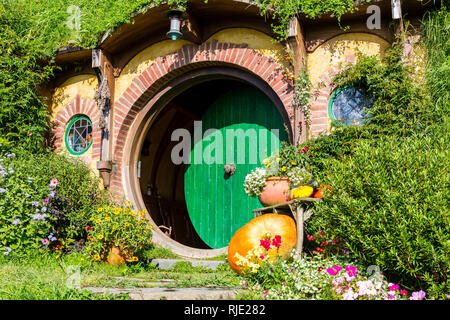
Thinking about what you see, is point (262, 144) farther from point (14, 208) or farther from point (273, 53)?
point (14, 208)

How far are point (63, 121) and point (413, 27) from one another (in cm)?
518

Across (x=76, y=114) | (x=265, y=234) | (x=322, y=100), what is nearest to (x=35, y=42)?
(x=76, y=114)

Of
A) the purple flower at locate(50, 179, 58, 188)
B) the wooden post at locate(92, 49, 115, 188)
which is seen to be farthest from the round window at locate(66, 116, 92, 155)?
the purple flower at locate(50, 179, 58, 188)

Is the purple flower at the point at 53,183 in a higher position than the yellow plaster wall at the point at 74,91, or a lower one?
lower

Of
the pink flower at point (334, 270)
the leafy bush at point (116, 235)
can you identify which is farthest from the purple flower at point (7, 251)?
the pink flower at point (334, 270)

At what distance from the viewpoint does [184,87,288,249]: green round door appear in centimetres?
672

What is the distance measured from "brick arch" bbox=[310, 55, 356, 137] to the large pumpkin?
52.8 inches

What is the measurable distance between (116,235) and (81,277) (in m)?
1.37

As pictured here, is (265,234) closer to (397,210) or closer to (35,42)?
(397,210)

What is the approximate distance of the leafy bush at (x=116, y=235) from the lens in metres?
5.36

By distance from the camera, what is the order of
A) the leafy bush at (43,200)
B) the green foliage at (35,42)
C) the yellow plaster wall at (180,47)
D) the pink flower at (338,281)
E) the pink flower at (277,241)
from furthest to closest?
1. the green foliage at (35,42)
2. the yellow plaster wall at (180,47)
3. the leafy bush at (43,200)
4. the pink flower at (277,241)
5. the pink flower at (338,281)

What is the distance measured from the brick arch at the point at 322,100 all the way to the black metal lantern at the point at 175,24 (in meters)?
1.88

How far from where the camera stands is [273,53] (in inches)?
229

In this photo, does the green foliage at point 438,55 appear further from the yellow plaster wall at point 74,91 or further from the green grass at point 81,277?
the yellow plaster wall at point 74,91
